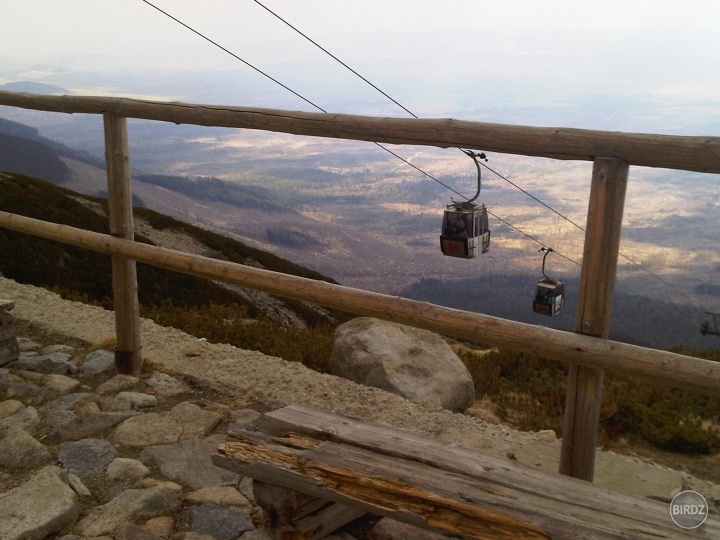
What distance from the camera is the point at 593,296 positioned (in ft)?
9.78

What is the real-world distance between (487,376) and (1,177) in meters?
14.7

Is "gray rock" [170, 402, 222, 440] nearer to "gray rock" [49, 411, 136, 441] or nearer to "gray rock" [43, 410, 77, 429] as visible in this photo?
"gray rock" [49, 411, 136, 441]

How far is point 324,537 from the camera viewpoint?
2771mm

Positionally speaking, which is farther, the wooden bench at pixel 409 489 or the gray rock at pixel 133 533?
the gray rock at pixel 133 533

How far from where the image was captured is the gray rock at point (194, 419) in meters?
3.92

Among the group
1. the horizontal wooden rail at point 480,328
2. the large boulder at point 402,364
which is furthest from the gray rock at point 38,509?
the large boulder at point 402,364

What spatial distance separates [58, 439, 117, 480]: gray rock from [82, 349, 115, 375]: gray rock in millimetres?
1202

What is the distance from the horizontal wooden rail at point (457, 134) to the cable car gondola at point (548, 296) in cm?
253

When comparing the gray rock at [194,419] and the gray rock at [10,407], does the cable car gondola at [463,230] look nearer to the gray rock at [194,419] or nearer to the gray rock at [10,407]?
the gray rock at [194,419]

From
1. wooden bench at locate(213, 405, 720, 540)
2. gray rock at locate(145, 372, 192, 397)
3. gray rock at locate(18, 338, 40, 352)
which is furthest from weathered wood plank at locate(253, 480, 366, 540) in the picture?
gray rock at locate(18, 338, 40, 352)

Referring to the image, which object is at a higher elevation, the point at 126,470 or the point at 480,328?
the point at 480,328

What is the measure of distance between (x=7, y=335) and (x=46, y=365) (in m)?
0.35

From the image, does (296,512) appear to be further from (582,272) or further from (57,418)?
(57,418)

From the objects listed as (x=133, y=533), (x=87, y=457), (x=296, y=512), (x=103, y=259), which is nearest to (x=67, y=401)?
(x=87, y=457)
